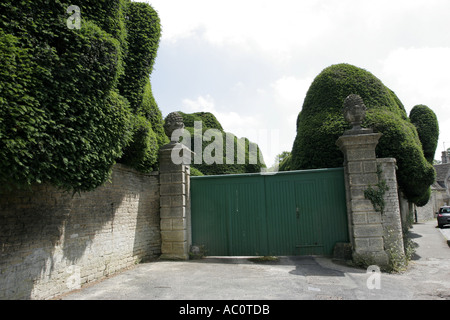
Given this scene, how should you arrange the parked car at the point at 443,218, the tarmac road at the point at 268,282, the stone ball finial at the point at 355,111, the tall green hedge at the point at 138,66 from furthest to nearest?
the parked car at the point at 443,218
the stone ball finial at the point at 355,111
the tall green hedge at the point at 138,66
the tarmac road at the point at 268,282

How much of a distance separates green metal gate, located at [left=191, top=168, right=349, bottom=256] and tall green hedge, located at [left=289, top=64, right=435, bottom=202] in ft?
5.28

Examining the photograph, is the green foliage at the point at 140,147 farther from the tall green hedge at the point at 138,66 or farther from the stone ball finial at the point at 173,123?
the stone ball finial at the point at 173,123

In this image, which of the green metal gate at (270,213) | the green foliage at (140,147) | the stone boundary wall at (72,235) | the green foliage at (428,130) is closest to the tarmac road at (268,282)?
the stone boundary wall at (72,235)

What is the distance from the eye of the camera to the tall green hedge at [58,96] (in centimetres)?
314

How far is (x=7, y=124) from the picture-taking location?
309cm

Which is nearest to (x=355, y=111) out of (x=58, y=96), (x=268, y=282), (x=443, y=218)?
(x=268, y=282)

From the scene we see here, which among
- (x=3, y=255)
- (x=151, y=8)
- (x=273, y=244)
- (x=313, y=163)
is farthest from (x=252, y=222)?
(x=151, y=8)

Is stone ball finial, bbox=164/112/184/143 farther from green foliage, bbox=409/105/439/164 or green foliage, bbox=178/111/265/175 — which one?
green foliage, bbox=409/105/439/164

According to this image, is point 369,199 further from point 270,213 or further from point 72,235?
point 72,235

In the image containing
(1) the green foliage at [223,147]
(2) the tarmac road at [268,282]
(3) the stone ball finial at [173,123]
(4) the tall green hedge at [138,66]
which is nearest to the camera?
(2) the tarmac road at [268,282]

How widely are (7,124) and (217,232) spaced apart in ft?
17.7

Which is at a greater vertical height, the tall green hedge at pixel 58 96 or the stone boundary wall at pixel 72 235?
the tall green hedge at pixel 58 96

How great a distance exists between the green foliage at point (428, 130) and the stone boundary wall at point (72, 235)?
1000 cm
